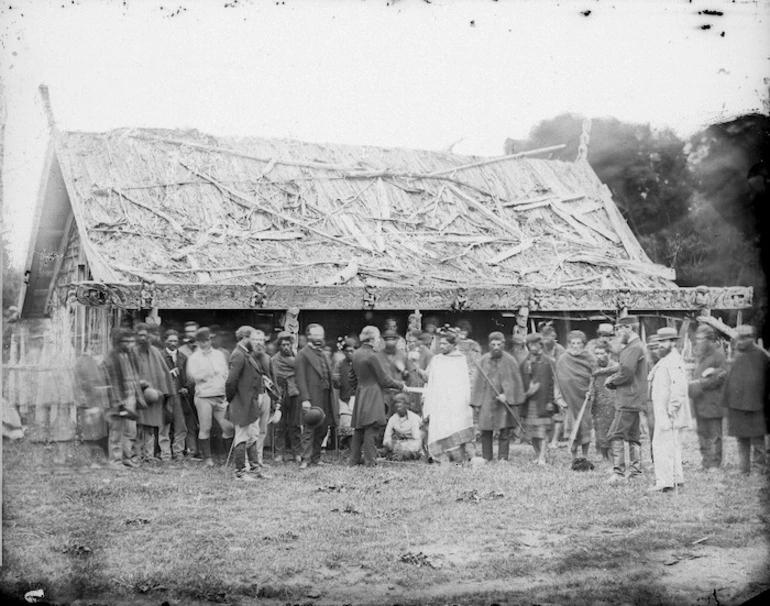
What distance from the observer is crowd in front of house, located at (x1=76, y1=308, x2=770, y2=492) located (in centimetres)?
813

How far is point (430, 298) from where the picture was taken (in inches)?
397

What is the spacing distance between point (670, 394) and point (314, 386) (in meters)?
3.84

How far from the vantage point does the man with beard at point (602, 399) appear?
912cm

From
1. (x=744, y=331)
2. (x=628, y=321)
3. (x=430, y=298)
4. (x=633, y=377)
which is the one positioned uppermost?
(x=430, y=298)

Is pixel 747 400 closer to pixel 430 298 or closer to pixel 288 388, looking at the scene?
pixel 430 298

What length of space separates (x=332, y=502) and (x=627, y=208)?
655 cm

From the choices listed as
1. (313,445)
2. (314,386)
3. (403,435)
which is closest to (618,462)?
(403,435)

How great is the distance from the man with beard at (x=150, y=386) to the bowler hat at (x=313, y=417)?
4.88 ft

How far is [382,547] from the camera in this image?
7020mm

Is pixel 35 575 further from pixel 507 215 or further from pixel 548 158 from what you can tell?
pixel 548 158

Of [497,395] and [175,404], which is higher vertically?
[497,395]

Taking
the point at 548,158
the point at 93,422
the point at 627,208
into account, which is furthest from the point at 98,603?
the point at 548,158

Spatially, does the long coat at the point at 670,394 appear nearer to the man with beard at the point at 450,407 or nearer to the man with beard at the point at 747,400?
the man with beard at the point at 747,400

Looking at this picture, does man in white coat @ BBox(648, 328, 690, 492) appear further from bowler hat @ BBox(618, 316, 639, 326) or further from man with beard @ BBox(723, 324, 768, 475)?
bowler hat @ BBox(618, 316, 639, 326)
